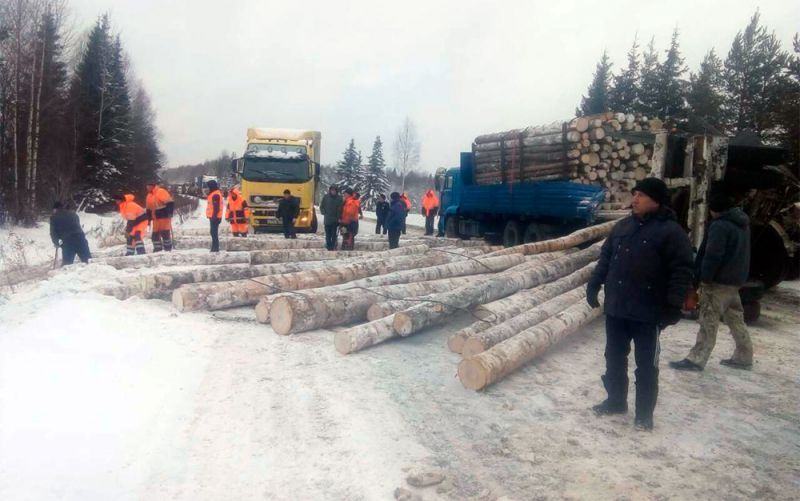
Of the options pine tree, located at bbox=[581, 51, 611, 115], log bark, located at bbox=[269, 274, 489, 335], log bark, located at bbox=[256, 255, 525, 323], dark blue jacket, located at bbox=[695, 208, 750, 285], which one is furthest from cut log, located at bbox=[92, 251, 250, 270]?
pine tree, located at bbox=[581, 51, 611, 115]

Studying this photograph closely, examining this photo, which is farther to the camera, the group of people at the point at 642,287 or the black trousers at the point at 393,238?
the black trousers at the point at 393,238

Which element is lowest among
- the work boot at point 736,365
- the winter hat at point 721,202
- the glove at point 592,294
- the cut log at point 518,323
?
the work boot at point 736,365

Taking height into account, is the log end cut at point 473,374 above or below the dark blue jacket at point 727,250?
below

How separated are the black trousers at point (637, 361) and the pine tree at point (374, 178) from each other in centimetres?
5091

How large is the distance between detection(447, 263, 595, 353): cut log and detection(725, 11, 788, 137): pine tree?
68.3 ft

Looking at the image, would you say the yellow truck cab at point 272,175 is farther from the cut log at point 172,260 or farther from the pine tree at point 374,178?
the pine tree at point 374,178

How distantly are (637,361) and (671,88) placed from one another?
34.0m

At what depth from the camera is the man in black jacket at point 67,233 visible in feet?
33.8

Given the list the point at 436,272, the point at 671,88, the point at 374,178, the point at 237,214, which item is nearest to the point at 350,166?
the point at 374,178

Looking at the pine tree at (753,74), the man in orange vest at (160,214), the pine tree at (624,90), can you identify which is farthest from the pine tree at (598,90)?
the man in orange vest at (160,214)

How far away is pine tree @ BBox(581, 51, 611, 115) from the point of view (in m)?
42.2

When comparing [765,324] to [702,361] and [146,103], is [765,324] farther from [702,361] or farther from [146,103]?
[146,103]

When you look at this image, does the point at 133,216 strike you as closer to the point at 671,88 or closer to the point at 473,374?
the point at 473,374

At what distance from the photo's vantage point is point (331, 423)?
4.14 meters
